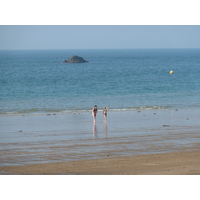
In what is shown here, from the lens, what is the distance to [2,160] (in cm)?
1678

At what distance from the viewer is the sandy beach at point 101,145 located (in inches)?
597

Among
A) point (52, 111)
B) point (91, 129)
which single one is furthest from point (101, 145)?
point (52, 111)

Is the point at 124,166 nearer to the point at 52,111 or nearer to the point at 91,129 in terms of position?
the point at 91,129

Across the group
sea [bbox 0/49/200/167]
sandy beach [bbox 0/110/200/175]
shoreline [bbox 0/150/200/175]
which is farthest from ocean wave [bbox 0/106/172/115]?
shoreline [bbox 0/150/200/175]

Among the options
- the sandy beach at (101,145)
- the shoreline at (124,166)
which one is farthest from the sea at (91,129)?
the shoreline at (124,166)

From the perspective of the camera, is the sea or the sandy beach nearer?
the sandy beach

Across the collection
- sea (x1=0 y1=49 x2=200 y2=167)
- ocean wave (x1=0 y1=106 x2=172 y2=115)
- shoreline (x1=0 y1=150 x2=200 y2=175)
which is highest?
ocean wave (x1=0 y1=106 x2=172 y2=115)

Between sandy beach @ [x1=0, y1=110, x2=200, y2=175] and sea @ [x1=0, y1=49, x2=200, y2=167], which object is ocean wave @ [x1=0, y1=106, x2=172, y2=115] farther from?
sandy beach @ [x1=0, y1=110, x2=200, y2=175]

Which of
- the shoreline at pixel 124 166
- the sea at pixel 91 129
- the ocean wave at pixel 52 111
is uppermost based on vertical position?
the ocean wave at pixel 52 111

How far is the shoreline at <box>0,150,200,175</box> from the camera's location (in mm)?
14219

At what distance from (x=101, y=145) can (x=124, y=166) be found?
4039 millimetres

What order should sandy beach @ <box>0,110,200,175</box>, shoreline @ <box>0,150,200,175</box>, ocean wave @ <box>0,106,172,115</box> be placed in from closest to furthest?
shoreline @ <box>0,150,200,175</box>
sandy beach @ <box>0,110,200,175</box>
ocean wave @ <box>0,106,172,115</box>

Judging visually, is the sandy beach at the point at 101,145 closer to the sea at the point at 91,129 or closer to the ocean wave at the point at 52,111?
the sea at the point at 91,129

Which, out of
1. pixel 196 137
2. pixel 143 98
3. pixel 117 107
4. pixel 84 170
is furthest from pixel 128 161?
pixel 143 98
